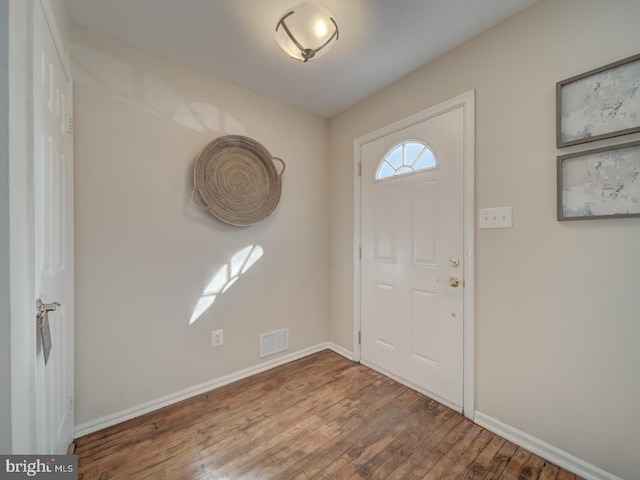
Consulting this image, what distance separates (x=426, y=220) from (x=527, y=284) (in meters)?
0.70

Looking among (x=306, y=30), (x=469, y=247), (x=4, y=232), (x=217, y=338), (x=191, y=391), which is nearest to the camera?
(x=4, y=232)

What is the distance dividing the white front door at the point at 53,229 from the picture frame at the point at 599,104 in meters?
2.18

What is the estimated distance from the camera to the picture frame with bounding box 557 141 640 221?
114 cm

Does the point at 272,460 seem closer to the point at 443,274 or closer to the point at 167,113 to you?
the point at 443,274

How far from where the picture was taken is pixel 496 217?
155 cm

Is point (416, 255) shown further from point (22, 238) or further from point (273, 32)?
point (22, 238)

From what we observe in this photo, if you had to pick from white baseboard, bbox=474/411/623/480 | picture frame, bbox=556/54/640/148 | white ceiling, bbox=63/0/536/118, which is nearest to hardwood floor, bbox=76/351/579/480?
white baseboard, bbox=474/411/623/480

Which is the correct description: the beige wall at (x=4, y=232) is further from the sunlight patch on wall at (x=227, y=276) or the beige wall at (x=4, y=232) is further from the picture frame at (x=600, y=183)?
the picture frame at (x=600, y=183)

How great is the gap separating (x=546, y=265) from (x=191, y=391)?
2.37 meters

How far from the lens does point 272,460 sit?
1.38m

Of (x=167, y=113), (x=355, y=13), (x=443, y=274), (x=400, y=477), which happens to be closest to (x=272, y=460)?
(x=400, y=477)

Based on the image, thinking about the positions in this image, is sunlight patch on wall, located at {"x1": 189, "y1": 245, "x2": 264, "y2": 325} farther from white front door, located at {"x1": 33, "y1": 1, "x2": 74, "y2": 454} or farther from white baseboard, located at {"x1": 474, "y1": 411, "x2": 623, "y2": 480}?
white baseboard, located at {"x1": 474, "y1": 411, "x2": 623, "y2": 480}

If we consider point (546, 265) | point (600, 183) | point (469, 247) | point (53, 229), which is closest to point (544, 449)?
point (546, 265)

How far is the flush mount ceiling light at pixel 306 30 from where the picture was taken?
51.2 inches
